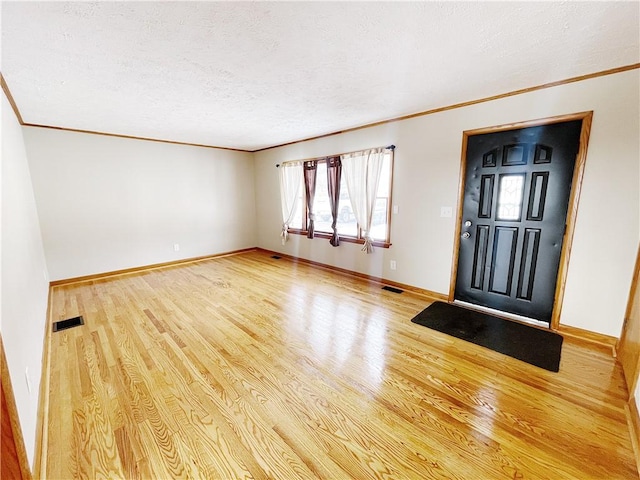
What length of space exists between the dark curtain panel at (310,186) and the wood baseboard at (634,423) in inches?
163

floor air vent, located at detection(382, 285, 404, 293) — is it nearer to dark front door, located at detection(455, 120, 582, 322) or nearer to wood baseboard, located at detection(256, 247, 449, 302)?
wood baseboard, located at detection(256, 247, 449, 302)

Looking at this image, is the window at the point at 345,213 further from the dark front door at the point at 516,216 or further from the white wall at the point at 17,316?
the white wall at the point at 17,316

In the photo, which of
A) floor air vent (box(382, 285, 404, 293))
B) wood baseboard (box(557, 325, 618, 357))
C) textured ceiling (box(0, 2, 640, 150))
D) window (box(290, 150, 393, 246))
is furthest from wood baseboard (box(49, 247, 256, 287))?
wood baseboard (box(557, 325, 618, 357))

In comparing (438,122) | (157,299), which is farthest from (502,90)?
(157,299)

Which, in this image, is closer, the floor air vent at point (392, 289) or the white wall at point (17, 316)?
the white wall at point (17, 316)

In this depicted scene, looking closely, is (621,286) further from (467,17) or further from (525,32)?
(467,17)

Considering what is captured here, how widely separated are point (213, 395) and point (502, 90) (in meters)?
3.66

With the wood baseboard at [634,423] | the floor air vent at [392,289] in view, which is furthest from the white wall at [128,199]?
the wood baseboard at [634,423]

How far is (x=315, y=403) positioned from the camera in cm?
177

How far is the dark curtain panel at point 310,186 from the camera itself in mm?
4844

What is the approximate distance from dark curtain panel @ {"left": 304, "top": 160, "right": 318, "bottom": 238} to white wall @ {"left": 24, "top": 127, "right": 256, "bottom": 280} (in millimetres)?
1824

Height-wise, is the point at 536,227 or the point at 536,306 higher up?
the point at 536,227

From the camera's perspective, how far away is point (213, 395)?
1842mm

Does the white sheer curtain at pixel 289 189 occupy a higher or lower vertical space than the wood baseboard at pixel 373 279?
higher
